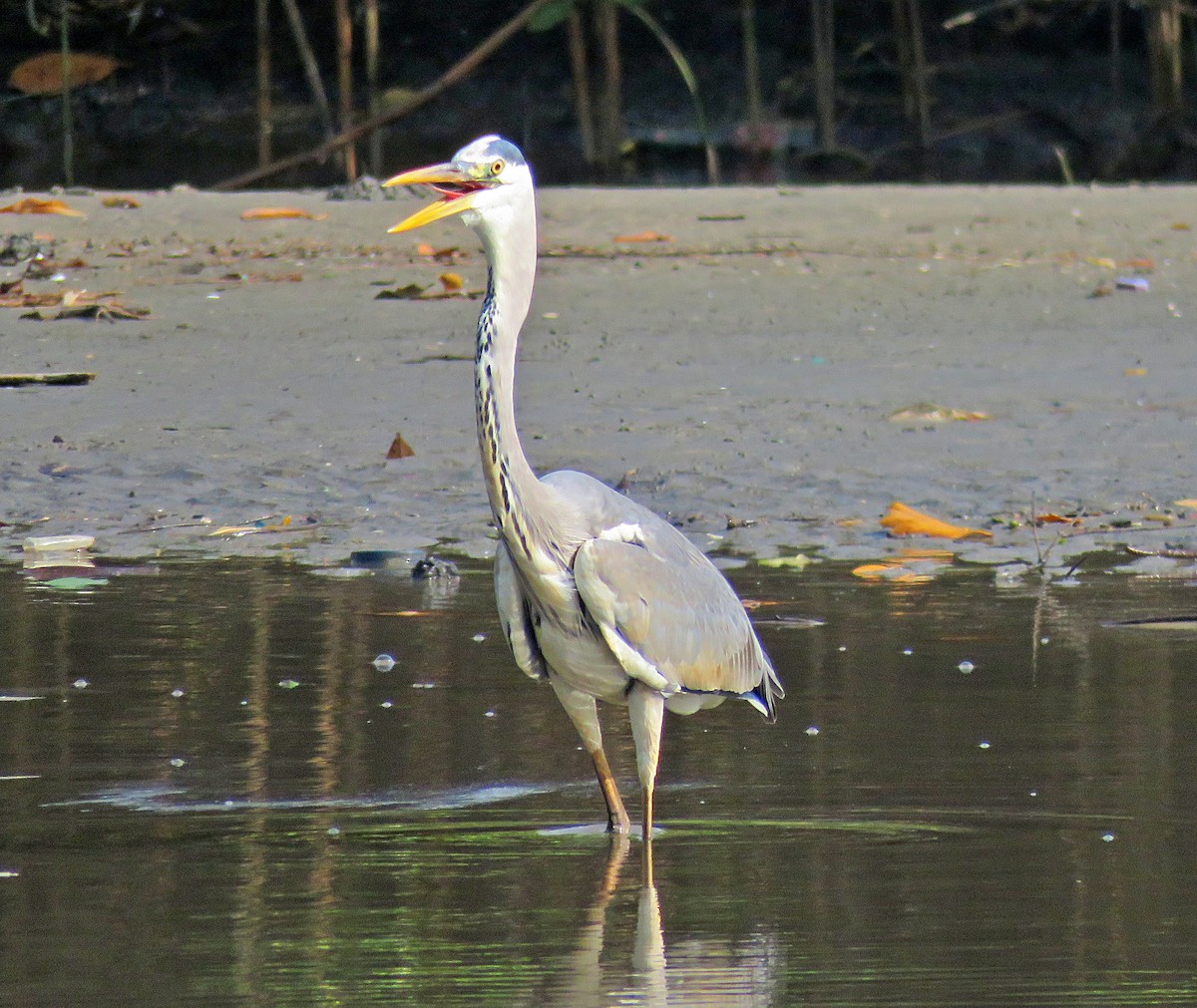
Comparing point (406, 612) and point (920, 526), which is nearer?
point (406, 612)

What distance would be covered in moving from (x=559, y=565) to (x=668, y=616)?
28 centimetres

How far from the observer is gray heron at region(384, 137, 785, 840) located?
15.7ft

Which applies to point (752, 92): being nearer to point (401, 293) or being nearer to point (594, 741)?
point (401, 293)

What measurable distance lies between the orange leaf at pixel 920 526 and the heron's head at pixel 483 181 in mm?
3781

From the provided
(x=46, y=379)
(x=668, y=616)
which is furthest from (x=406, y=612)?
(x=46, y=379)

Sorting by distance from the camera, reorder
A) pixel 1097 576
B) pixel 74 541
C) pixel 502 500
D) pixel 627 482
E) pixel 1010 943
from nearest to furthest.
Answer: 1. pixel 1010 943
2. pixel 502 500
3. pixel 1097 576
4. pixel 74 541
5. pixel 627 482

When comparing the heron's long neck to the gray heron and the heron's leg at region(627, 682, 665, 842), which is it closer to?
the gray heron

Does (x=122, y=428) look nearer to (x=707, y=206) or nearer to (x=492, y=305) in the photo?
(x=492, y=305)

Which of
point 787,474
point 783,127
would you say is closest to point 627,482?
point 787,474

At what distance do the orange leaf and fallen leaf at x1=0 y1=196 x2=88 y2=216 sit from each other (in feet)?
24.5

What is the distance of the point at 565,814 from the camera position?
499cm

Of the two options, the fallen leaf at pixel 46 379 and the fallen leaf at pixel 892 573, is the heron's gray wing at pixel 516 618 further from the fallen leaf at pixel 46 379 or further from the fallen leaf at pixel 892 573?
the fallen leaf at pixel 46 379

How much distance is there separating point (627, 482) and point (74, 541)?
2.19 metres

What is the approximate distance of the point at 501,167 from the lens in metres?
4.81
